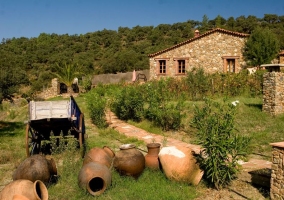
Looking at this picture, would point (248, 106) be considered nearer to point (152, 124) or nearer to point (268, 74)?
point (268, 74)

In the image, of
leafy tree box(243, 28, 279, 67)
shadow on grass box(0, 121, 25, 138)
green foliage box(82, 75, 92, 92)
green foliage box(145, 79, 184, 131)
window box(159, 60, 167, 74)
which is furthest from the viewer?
window box(159, 60, 167, 74)

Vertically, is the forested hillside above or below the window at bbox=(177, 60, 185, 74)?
above

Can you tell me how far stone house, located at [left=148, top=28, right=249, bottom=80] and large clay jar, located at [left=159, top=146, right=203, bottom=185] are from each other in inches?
645

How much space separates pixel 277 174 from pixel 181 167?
5.31ft

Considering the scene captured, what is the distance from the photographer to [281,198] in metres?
4.84

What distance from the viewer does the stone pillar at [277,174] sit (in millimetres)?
4839

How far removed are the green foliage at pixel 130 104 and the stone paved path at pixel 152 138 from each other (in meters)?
0.39

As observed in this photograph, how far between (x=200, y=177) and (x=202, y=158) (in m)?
0.34

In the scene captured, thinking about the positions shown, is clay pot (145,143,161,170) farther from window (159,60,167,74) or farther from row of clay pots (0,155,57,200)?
window (159,60,167,74)

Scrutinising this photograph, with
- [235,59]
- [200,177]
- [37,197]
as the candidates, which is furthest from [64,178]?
[235,59]

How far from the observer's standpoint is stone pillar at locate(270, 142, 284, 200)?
4839 millimetres

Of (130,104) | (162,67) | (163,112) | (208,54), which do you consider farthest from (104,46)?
(163,112)

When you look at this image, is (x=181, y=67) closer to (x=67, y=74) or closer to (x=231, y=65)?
(x=231, y=65)

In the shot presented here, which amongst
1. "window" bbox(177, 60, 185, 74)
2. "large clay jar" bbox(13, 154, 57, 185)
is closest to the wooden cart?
"large clay jar" bbox(13, 154, 57, 185)
